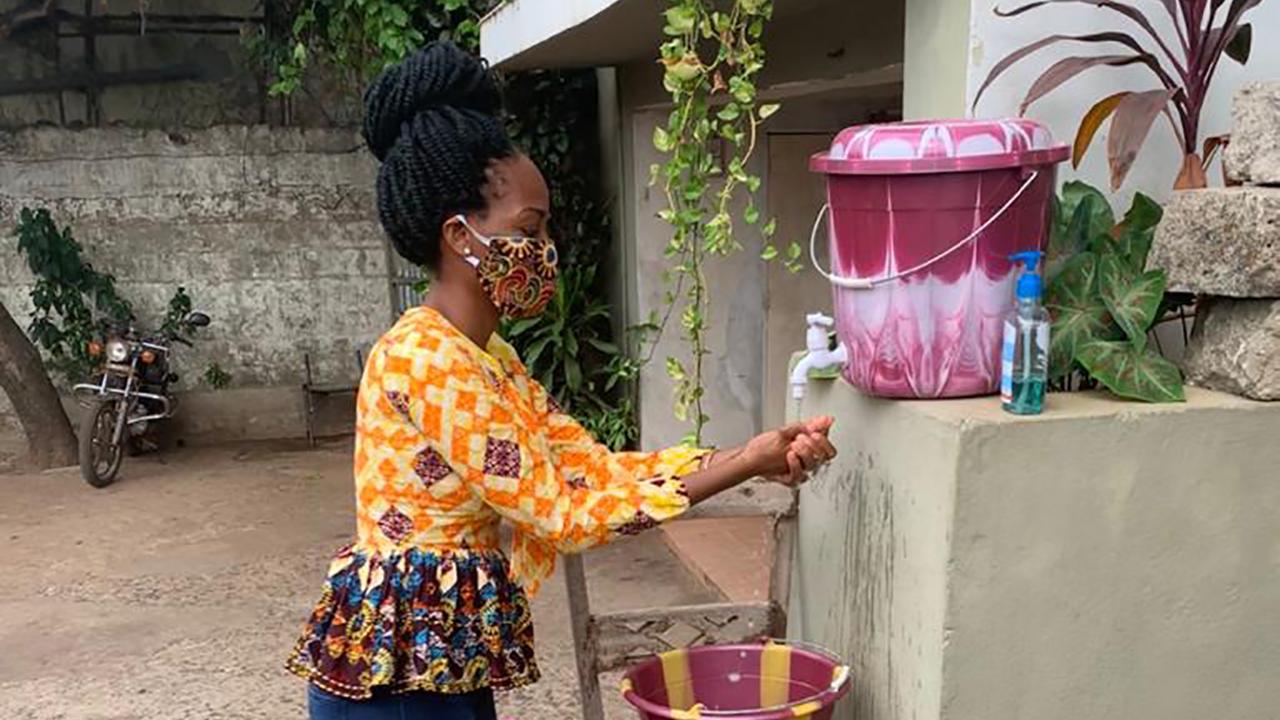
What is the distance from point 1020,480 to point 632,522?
499 mm

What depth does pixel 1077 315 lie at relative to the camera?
1.52m

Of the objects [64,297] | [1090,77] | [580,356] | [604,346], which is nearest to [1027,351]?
[1090,77]

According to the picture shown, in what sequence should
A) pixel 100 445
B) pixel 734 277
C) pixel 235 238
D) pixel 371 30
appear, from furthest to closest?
pixel 235 238, pixel 100 445, pixel 371 30, pixel 734 277

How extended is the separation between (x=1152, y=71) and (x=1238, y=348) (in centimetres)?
47

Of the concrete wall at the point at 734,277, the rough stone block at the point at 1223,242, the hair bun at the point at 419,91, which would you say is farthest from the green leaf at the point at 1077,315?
the concrete wall at the point at 734,277

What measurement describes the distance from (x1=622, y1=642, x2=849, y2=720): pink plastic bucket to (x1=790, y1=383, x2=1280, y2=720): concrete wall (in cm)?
20

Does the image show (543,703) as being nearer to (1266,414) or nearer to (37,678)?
(37,678)

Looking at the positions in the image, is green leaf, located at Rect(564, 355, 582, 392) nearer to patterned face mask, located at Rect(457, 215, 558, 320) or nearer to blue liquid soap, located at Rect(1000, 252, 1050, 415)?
patterned face mask, located at Rect(457, 215, 558, 320)

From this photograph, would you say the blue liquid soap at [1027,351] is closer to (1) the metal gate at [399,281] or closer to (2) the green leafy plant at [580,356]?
(2) the green leafy plant at [580,356]

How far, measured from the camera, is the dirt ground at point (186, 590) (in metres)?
3.62

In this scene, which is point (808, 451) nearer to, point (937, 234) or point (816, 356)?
point (816, 356)

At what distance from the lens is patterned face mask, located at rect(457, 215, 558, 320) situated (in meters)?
1.58

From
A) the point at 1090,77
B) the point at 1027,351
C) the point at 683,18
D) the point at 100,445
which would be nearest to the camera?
the point at 1027,351

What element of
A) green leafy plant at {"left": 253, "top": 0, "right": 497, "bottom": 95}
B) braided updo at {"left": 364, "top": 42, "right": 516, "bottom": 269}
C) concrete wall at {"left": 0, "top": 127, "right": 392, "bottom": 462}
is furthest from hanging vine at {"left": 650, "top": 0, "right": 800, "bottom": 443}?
concrete wall at {"left": 0, "top": 127, "right": 392, "bottom": 462}
